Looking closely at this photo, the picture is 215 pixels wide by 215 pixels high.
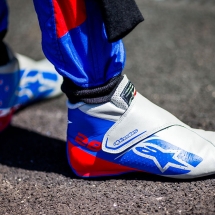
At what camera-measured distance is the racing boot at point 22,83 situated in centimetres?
154

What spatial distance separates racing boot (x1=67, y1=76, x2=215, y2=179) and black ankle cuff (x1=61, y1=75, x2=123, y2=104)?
1cm

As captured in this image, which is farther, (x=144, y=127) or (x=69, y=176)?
(x=69, y=176)

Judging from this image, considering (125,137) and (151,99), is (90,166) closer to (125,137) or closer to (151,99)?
(125,137)

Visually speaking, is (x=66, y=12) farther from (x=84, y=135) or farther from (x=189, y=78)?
(x=189, y=78)

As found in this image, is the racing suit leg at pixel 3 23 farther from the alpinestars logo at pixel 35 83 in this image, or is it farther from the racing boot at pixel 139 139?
the racing boot at pixel 139 139

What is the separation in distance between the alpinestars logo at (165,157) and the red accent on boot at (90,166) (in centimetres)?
7

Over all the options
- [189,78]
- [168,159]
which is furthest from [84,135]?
[189,78]

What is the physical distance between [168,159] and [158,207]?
14cm

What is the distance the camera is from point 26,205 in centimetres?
113

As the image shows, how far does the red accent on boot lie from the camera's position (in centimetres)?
120

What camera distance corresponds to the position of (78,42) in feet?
3.52

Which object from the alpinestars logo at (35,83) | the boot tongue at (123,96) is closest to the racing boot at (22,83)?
the alpinestars logo at (35,83)

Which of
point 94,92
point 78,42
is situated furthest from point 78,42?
point 94,92

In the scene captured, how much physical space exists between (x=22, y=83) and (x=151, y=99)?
536 millimetres
